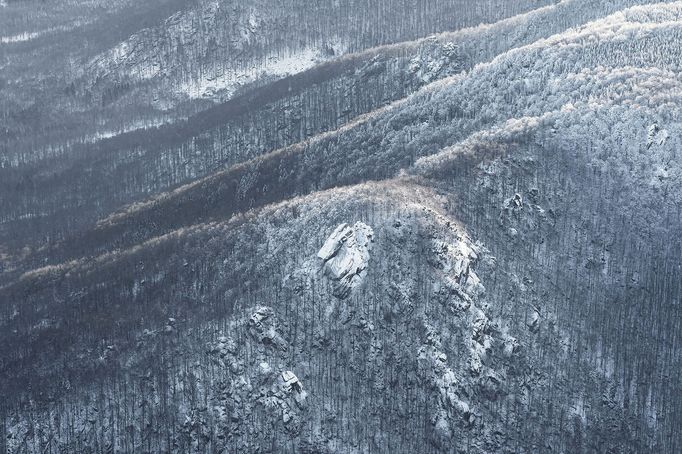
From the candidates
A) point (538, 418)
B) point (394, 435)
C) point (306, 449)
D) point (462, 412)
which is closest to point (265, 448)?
point (306, 449)

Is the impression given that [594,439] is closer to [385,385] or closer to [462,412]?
[462,412]

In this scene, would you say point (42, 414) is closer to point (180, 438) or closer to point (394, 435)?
point (180, 438)

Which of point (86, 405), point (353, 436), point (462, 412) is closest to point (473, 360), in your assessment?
point (462, 412)

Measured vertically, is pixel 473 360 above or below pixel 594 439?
above

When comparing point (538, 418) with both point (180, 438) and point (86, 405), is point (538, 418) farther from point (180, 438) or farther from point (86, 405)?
point (86, 405)

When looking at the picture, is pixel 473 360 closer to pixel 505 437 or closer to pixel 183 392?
pixel 505 437

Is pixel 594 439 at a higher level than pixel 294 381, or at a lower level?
lower
